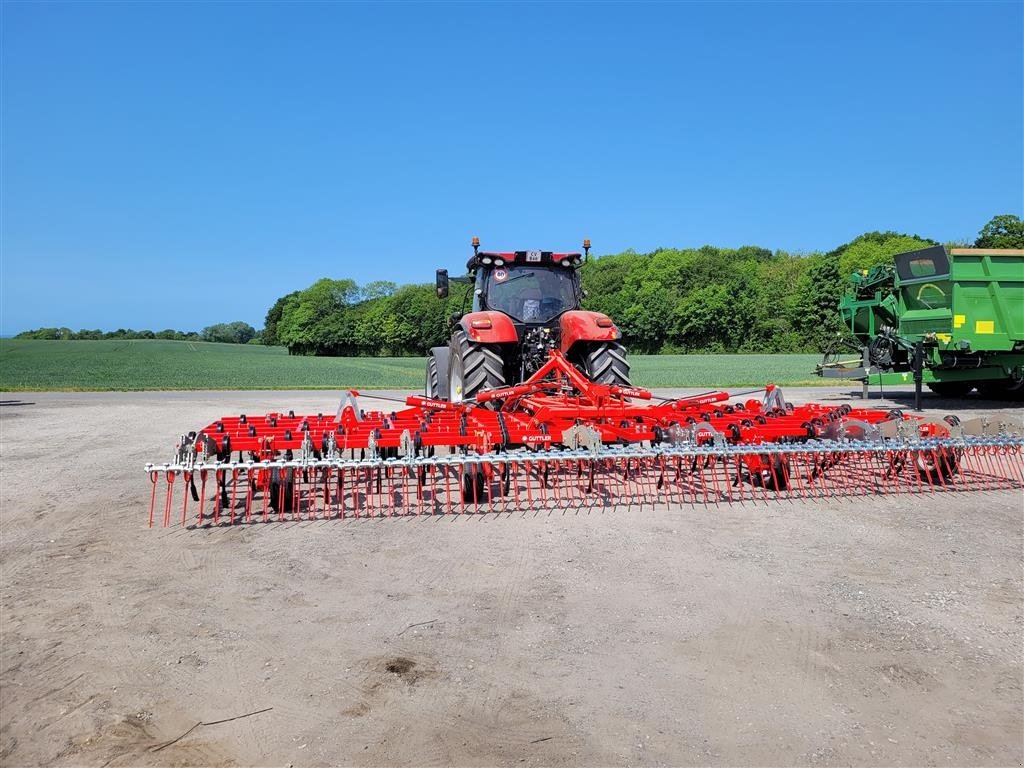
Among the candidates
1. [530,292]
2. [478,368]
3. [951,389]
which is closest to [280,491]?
[478,368]

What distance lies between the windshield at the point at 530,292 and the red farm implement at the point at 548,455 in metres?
0.93

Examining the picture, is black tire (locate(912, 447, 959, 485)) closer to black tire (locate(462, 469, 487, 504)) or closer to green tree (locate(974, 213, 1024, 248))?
black tire (locate(462, 469, 487, 504))

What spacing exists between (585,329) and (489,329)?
0.96m

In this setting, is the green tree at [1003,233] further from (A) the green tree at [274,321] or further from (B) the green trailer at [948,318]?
(A) the green tree at [274,321]

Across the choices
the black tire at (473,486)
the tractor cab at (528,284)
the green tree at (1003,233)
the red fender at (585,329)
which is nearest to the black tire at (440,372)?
the tractor cab at (528,284)

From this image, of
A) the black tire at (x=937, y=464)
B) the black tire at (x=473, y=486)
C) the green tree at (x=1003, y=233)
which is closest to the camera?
the black tire at (x=473, y=486)

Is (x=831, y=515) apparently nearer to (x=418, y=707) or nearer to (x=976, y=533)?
(x=976, y=533)

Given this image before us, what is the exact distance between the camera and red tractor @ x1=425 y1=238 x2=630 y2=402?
703 centimetres

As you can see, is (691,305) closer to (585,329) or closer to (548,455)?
(585,329)

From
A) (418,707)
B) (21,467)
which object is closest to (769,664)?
(418,707)

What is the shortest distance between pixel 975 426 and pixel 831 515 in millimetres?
1710

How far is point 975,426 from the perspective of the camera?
5.31m

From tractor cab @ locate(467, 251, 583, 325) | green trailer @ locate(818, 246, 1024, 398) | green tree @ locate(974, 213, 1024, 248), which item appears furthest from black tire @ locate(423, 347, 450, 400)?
green tree @ locate(974, 213, 1024, 248)

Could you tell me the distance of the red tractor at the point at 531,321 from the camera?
277 inches
